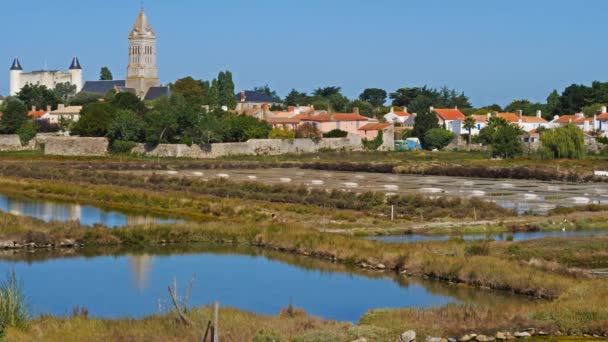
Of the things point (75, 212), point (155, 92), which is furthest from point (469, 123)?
point (75, 212)

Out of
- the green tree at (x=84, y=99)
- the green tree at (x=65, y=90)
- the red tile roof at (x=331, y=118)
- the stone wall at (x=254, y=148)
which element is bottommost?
the stone wall at (x=254, y=148)

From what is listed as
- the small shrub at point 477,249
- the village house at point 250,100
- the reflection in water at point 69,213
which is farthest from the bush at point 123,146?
the small shrub at point 477,249

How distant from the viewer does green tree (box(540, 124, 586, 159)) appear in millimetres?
72875

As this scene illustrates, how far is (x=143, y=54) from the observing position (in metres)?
135

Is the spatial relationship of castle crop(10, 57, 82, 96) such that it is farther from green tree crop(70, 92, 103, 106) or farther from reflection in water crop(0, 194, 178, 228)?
reflection in water crop(0, 194, 178, 228)

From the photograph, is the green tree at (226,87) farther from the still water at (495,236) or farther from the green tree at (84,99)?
the still water at (495,236)

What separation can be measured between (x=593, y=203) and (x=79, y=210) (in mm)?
19258

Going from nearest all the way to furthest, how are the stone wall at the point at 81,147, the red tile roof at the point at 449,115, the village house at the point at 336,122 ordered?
the stone wall at the point at 81,147
the village house at the point at 336,122
the red tile roof at the point at 449,115

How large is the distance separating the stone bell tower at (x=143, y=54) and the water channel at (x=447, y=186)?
70.3 m

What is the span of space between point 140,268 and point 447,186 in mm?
27866

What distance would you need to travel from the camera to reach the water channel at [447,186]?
142 feet

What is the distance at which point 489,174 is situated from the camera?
60531 mm

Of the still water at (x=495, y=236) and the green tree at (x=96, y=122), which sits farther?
the green tree at (x=96, y=122)

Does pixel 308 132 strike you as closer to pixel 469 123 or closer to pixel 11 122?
pixel 469 123
